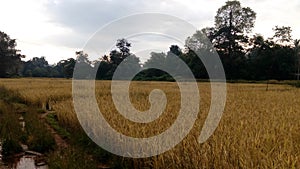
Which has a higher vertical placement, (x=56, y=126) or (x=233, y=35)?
(x=233, y=35)

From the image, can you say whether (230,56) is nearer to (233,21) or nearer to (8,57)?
(233,21)

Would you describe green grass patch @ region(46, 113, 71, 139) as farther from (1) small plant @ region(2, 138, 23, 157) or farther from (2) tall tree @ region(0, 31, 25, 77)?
(2) tall tree @ region(0, 31, 25, 77)

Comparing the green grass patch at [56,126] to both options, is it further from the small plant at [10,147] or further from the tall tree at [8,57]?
the tall tree at [8,57]

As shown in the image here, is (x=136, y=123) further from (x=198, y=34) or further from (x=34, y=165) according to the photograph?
(x=198, y=34)

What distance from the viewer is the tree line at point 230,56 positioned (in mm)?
48375

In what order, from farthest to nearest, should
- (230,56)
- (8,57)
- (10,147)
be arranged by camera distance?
(8,57), (230,56), (10,147)

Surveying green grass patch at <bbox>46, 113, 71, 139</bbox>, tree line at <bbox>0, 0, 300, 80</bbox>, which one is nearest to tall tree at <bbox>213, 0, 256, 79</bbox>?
tree line at <bbox>0, 0, 300, 80</bbox>

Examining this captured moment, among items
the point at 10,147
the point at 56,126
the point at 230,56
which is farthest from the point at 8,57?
the point at 10,147

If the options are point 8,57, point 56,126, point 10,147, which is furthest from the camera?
point 8,57

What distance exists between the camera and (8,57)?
66.9 m

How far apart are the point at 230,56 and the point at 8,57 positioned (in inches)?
1856

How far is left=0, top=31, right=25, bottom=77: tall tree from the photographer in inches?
2596

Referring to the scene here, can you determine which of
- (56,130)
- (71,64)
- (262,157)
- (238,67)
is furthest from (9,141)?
(71,64)

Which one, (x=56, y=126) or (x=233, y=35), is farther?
(x=233, y=35)
